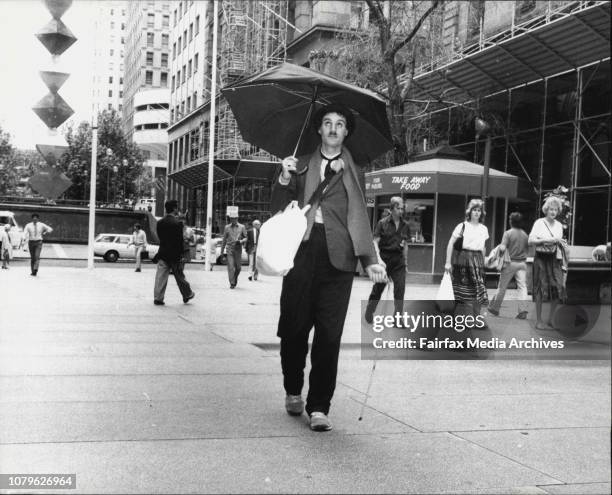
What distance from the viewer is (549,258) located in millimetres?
10469

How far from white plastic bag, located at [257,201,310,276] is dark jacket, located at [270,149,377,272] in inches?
8.0

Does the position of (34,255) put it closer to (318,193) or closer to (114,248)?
(114,248)

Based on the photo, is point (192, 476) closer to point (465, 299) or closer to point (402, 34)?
point (465, 299)

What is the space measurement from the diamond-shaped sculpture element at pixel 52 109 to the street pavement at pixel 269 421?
1620mm

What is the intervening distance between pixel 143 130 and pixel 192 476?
313 ft

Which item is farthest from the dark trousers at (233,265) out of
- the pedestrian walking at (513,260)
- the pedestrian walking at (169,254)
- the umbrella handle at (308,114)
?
the umbrella handle at (308,114)

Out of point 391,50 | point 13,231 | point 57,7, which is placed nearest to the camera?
point 57,7

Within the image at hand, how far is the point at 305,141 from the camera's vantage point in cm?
574

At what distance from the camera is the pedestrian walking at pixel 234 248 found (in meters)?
18.4

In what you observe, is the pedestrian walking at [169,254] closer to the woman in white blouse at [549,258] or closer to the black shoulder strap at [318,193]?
the woman in white blouse at [549,258]

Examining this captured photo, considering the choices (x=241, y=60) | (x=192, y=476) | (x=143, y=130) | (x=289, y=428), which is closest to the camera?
(x=192, y=476)

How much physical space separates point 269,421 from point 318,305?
0.79m

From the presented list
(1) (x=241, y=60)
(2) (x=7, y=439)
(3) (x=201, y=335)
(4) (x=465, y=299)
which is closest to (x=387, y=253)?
(4) (x=465, y=299)

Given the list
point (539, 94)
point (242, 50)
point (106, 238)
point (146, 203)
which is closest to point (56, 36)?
point (539, 94)
